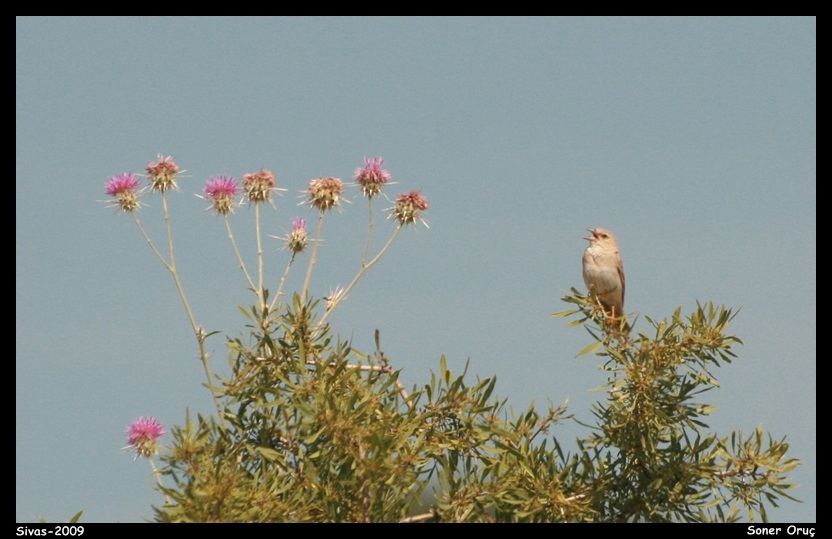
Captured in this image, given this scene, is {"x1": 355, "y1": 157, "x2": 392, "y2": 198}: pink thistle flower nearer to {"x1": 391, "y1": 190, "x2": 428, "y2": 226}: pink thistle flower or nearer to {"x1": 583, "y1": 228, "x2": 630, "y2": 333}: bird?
{"x1": 391, "y1": 190, "x2": 428, "y2": 226}: pink thistle flower

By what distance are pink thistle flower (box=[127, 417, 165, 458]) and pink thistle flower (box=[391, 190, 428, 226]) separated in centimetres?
225

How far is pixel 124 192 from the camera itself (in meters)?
7.69

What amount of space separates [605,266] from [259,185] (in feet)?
9.26

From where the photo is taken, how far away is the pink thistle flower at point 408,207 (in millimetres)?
7680

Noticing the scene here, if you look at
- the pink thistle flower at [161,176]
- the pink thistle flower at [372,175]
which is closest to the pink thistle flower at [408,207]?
the pink thistle flower at [372,175]

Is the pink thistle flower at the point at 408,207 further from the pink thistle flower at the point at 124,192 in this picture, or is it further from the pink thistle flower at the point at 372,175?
the pink thistle flower at the point at 124,192

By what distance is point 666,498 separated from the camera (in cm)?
614

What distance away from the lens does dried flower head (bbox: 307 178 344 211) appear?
7.62 metres

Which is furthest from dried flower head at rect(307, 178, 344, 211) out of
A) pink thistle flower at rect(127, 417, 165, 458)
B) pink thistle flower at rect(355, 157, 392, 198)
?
pink thistle flower at rect(127, 417, 165, 458)

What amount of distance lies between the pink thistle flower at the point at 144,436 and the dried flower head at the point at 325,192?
201cm

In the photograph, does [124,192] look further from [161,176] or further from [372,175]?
[372,175]
